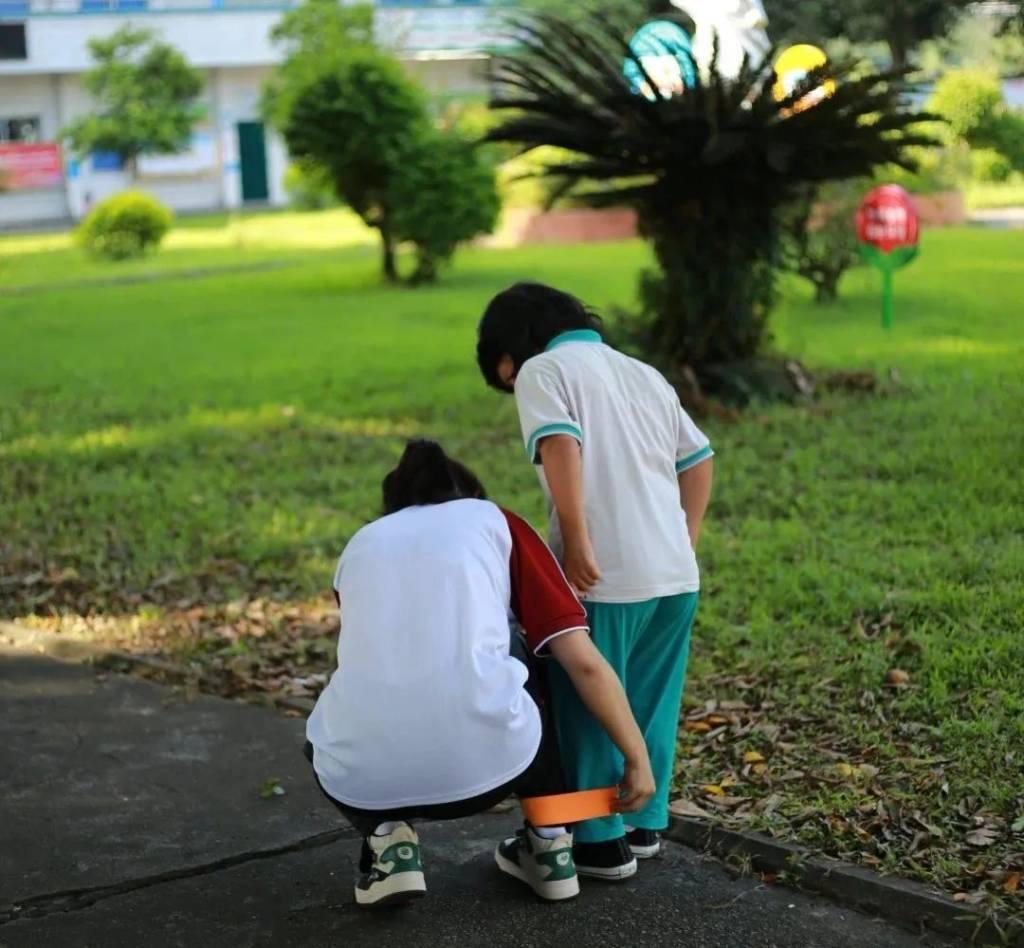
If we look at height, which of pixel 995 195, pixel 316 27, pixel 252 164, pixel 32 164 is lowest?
pixel 995 195

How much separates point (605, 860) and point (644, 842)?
0.21 m

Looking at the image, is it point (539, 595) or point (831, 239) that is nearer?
point (539, 595)

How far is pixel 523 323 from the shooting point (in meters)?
3.69

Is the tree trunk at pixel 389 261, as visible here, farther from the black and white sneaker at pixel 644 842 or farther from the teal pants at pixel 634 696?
the teal pants at pixel 634 696

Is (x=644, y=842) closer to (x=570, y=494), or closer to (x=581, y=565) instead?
(x=581, y=565)

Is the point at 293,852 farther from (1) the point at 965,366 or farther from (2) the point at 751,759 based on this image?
(1) the point at 965,366

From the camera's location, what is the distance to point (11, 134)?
4844 cm

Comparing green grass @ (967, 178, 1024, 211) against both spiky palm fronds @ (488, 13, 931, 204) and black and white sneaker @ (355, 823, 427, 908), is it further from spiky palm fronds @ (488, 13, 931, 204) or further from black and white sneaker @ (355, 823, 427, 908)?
black and white sneaker @ (355, 823, 427, 908)

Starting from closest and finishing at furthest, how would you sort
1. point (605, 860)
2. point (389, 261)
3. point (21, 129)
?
point (605, 860), point (389, 261), point (21, 129)

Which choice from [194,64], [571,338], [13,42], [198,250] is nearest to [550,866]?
[571,338]

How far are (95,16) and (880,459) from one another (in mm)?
44722

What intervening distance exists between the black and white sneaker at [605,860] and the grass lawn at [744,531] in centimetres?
49

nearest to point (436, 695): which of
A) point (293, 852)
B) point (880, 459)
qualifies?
point (293, 852)

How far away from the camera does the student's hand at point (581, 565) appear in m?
3.55
